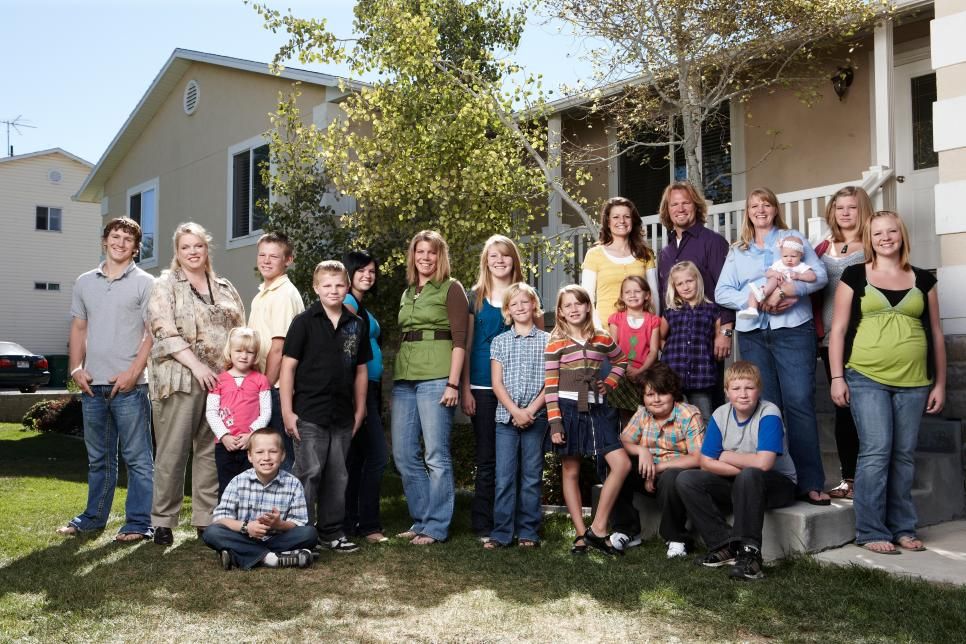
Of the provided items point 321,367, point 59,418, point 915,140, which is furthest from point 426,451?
point 59,418

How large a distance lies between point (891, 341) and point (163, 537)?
13.5ft

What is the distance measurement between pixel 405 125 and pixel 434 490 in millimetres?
4403

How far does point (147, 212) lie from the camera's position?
1930 centimetres

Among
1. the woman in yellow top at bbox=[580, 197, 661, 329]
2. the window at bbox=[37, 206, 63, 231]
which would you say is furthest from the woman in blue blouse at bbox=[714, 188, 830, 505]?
the window at bbox=[37, 206, 63, 231]

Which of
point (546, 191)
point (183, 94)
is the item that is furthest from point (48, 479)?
point (183, 94)

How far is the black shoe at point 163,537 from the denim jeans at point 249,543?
621mm

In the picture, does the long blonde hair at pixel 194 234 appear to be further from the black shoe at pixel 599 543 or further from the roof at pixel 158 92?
the roof at pixel 158 92

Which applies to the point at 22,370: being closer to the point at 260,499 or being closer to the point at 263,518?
the point at 260,499

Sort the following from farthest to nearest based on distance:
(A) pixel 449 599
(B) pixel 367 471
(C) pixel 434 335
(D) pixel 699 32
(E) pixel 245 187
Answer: (E) pixel 245 187
(D) pixel 699 32
(B) pixel 367 471
(C) pixel 434 335
(A) pixel 449 599

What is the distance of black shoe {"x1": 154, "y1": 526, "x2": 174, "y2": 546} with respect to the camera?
5398mm

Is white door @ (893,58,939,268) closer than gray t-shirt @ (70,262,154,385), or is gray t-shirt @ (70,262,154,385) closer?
gray t-shirt @ (70,262,154,385)

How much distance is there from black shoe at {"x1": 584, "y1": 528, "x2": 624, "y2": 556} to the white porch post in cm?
458

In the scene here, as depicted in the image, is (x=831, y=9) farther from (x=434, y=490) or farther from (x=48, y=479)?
(x=48, y=479)

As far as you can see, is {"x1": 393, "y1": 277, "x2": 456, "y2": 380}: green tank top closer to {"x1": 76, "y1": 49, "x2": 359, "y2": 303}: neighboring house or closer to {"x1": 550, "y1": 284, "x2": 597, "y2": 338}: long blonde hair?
{"x1": 550, "y1": 284, "x2": 597, "y2": 338}: long blonde hair
